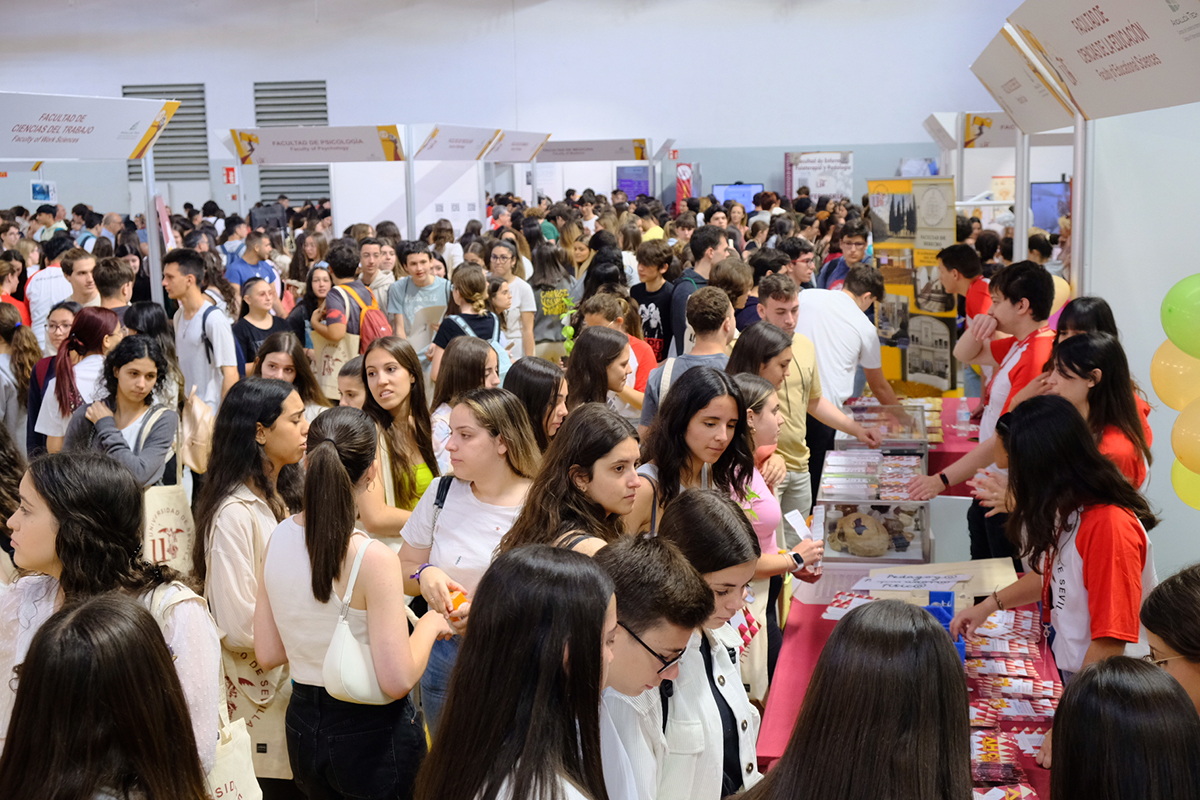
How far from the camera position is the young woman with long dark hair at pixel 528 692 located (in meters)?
1.39

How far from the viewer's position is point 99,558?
202 cm

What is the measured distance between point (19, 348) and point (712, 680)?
4.20m

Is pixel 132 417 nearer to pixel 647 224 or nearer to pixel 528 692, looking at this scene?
pixel 528 692

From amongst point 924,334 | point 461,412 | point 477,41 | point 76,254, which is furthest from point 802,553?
point 477,41

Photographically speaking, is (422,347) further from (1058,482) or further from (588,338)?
(1058,482)

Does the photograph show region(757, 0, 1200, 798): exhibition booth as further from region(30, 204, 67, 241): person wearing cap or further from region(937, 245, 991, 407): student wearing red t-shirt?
region(30, 204, 67, 241): person wearing cap

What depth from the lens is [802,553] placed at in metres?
3.11

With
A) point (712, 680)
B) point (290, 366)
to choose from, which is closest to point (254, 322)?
point (290, 366)

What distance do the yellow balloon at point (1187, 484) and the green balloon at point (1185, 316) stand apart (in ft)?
1.47

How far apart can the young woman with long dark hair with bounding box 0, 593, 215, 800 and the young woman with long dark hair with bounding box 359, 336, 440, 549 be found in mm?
1843

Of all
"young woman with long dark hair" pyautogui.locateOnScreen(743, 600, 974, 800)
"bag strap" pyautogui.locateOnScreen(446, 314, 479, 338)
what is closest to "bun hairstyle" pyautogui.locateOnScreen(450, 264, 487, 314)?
"bag strap" pyautogui.locateOnScreen(446, 314, 479, 338)

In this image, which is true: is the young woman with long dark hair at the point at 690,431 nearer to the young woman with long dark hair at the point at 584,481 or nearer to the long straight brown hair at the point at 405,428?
the young woman with long dark hair at the point at 584,481

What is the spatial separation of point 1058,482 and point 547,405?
61.6 inches

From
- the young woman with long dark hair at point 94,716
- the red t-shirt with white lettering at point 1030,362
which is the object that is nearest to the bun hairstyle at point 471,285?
the red t-shirt with white lettering at point 1030,362
